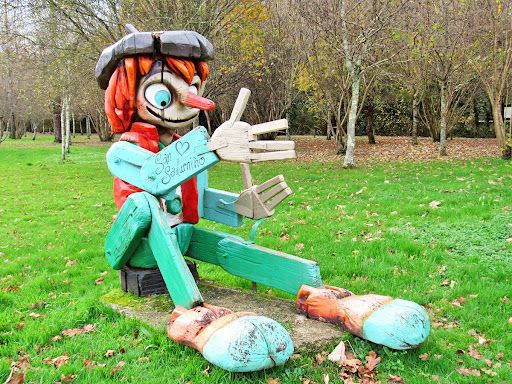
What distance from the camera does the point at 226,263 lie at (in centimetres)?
391

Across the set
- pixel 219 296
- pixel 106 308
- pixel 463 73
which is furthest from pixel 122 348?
pixel 463 73

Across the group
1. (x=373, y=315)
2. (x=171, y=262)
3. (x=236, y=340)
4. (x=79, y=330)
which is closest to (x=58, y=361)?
(x=79, y=330)

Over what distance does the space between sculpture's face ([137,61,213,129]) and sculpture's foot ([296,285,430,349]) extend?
1575 mm

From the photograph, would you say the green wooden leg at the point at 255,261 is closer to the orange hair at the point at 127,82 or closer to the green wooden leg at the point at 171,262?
the green wooden leg at the point at 171,262

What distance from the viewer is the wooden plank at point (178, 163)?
10.2 feet

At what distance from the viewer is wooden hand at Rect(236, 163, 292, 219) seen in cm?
357

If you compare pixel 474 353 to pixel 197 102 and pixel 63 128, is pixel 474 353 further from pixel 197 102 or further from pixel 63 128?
pixel 63 128

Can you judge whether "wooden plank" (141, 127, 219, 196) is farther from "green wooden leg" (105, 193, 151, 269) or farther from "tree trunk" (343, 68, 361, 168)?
"tree trunk" (343, 68, 361, 168)

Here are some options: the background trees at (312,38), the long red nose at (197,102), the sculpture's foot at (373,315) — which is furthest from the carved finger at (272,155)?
the background trees at (312,38)

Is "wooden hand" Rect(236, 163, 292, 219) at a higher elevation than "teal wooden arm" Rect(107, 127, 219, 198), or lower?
lower

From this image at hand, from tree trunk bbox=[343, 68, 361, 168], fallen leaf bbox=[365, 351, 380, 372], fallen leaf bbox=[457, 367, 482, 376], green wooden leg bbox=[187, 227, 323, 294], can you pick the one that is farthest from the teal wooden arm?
tree trunk bbox=[343, 68, 361, 168]

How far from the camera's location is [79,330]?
367 cm

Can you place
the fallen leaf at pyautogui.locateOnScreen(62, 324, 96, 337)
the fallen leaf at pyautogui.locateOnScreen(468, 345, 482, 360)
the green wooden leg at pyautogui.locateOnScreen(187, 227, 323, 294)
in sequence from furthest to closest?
the fallen leaf at pyautogui.locateOnScreen(62, 324, 96, 337)
the green wooden leg at pyautogui.locateOnScreen(187, 227, 323, 294)
the fallen leaf at pyautogui.locateOnScreen(468, 345, 482, 360)

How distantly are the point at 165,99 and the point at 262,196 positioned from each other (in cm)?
102
